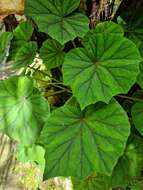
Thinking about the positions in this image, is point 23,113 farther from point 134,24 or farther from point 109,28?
point 134,24

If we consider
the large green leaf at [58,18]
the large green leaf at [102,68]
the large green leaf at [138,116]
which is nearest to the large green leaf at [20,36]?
the large green leaf at [58,18]

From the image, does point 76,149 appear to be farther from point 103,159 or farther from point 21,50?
point 21,50

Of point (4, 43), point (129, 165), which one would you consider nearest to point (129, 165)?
point (129, 165)

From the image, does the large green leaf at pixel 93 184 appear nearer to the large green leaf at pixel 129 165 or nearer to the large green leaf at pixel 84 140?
the large green leaf at pixel 129 165

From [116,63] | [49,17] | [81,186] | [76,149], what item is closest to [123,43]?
[116,63]

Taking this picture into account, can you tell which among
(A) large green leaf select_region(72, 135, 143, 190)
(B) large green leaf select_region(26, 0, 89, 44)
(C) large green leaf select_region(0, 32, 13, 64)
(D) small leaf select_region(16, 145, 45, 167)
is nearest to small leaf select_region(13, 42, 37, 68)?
(C) large green leaf select_region(0, 32, 13, 64)
